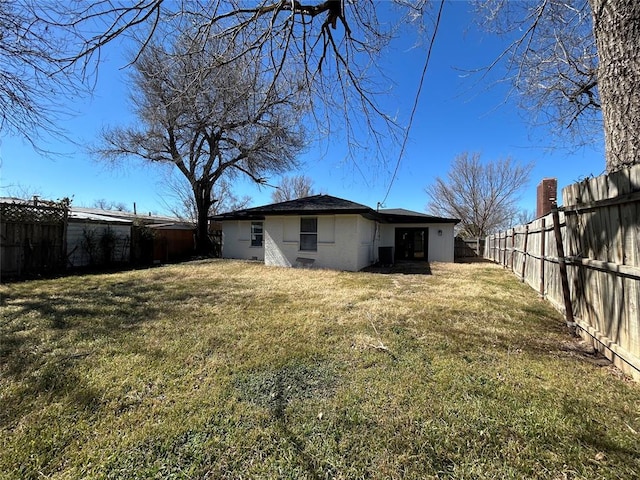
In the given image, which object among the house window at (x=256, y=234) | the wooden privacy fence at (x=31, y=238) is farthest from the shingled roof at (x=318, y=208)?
the wooden privacy fence at (x=31, y=238)

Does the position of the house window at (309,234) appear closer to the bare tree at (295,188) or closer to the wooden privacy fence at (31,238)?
the wooden privacy fence at (31,238)

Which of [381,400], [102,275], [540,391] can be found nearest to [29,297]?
[102,275]

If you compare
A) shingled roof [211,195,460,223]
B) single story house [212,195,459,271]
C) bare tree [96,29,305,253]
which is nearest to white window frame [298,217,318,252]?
single story house [212,195,459,271]

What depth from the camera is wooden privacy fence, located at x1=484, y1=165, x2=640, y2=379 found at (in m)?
2.71

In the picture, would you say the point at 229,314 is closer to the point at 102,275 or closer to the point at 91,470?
the point at 91,470

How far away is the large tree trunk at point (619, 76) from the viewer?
293 cm

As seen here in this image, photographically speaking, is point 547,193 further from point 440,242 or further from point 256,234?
point 256,234

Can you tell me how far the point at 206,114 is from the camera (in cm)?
537

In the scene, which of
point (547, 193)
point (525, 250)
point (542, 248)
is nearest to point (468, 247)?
point (547, 193)

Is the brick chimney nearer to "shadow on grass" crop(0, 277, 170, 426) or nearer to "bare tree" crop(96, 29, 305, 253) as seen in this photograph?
"bare tree" crop(96, 29, 305, 253)

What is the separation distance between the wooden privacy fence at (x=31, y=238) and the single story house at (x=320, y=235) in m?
6.65

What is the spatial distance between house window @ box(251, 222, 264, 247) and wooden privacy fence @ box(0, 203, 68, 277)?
23.8ft

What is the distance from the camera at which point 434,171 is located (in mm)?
25547

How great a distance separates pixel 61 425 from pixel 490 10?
6.80 metres
